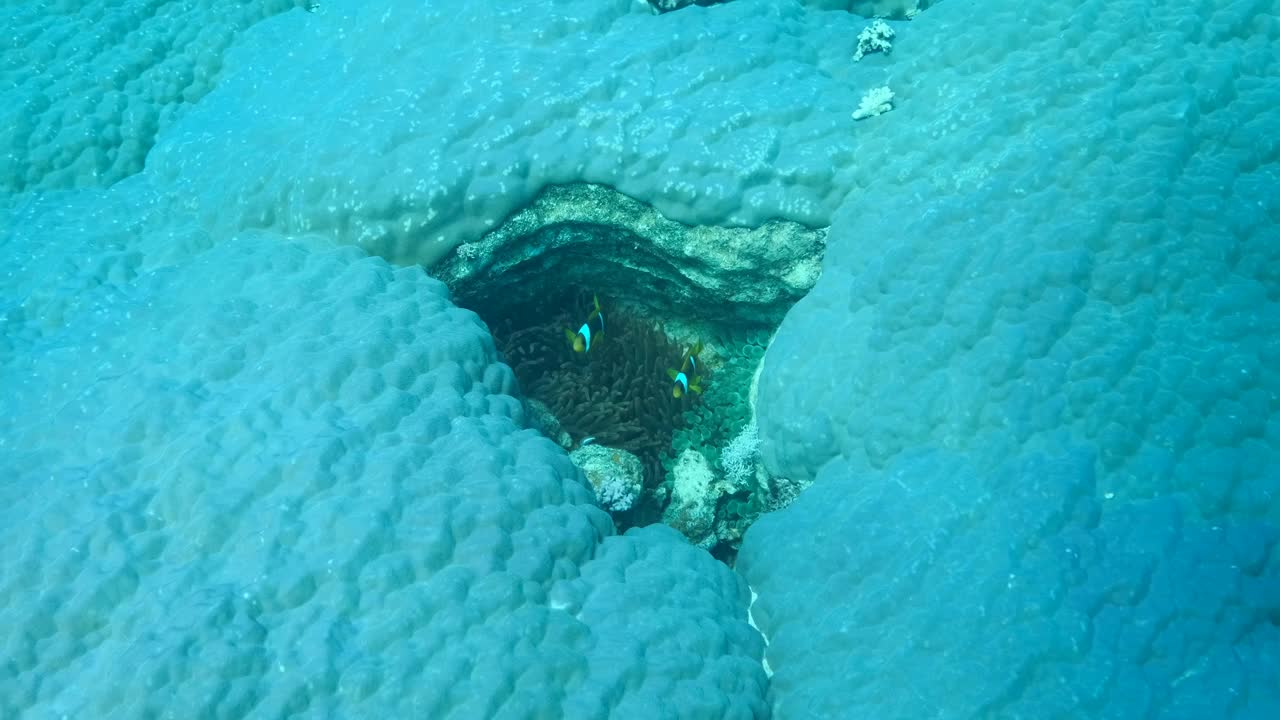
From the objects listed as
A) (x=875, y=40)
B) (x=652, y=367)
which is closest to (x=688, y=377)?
(x=652, y=367)

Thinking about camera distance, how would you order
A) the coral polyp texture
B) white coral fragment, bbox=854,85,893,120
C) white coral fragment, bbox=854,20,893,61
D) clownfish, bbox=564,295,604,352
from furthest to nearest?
clownfish, bbox=564,295,604,352 < white coral fragment, bbox=854,20,893,61 < white coral fragment, bbox=854,85,893,120 < the coral polyp texture

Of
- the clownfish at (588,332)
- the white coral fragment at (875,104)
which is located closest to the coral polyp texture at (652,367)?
the white coral fragment at (875,104)

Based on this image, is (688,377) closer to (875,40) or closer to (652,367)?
(652,367)

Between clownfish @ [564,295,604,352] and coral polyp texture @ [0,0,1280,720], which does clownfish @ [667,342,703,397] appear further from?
clownfish @ [564,295,604,352]

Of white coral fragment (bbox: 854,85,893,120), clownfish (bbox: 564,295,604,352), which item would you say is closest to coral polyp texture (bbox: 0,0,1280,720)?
white coral fragment (bbox: 854,85,893,120)

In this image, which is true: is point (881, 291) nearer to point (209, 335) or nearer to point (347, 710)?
point (347, 710)

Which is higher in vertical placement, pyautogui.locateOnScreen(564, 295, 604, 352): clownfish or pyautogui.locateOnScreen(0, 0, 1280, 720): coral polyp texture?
pyautogui.locateOnScreen(0, 0, 1280, 720): coral polyp texture
